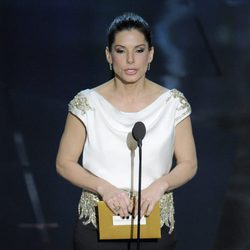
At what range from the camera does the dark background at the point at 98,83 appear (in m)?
3.41

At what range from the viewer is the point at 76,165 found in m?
2.04

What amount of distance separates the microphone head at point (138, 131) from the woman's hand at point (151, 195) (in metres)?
0.16

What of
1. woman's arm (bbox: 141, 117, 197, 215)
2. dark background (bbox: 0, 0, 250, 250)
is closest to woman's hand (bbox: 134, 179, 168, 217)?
woman's arm (bbox: 141, 117, 197, 215)

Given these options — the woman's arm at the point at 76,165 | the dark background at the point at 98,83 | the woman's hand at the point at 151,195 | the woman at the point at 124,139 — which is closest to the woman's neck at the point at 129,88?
the woman at the point at 124,139

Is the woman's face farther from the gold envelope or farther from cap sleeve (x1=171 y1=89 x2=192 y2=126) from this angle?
the gold envelope

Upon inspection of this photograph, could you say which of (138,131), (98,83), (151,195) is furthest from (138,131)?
(98,83)

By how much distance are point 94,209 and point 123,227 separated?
0.16 meters

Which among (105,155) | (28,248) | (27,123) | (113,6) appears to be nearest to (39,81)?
(27,123)

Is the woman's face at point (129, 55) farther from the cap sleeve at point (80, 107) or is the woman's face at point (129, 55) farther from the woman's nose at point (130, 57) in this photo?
the cap sleeve at point (80, 107)

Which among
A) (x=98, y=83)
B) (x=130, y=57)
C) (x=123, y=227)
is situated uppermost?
(x=98, y=83)

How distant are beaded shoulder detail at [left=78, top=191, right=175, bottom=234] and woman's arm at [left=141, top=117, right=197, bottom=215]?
0.08 m

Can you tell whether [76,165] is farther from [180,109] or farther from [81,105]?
[180,109]

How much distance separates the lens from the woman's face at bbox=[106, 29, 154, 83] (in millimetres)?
2041

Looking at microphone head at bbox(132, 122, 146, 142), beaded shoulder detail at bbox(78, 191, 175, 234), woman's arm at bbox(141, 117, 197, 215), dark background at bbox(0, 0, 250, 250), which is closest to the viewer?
microphone head at bbox(132, 122, 146, 142)
